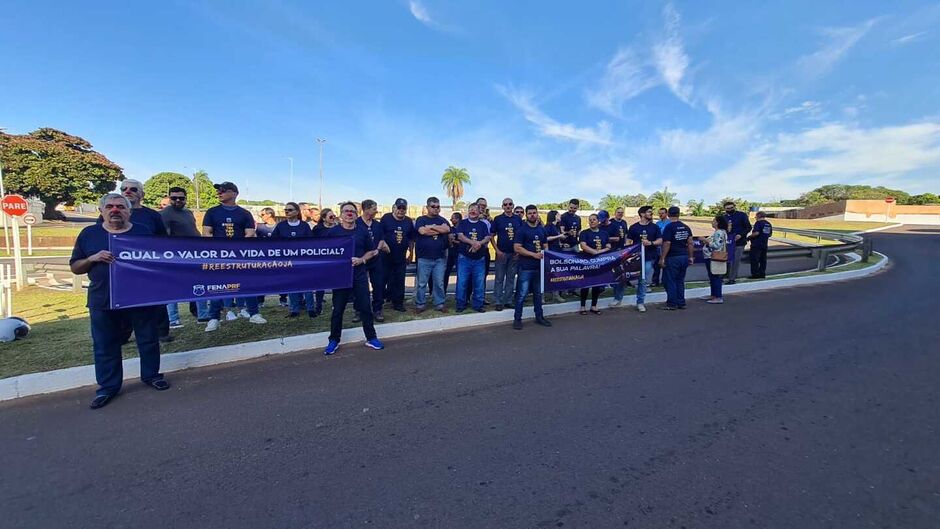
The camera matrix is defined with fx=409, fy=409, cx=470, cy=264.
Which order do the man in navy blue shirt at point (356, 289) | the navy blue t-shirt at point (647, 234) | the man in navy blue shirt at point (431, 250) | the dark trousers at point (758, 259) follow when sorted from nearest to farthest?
the man in navy blue shirt at point (356, 289)
the man in navy blue shirt at point (431, 250)
the navy blue t-shirt at point (647, 234)
the dark trousers at point (758, 259)

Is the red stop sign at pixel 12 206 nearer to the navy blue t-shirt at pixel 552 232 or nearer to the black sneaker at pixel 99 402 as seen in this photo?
the black sneaker at pixel 99 402

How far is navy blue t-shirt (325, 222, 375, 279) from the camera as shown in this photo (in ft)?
18.1

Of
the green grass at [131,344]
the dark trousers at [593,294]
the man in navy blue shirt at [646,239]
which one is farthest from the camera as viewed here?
the man in navy blue shirt at [646,239]

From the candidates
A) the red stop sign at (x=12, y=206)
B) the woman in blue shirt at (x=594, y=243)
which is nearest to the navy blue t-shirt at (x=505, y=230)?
the woman in blue shirt at (x=594, y=243)

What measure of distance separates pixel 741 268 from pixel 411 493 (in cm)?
1471

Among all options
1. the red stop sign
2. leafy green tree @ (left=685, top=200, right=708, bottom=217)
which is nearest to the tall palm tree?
leafy green tree @ (left=685, top=200, right=708, bottom=217)

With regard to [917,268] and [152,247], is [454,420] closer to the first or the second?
[152,247]

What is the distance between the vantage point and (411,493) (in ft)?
8.29

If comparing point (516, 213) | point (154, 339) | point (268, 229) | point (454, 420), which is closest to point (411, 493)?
point (454, 420)

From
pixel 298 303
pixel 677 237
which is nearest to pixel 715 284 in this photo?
pixel 677 237

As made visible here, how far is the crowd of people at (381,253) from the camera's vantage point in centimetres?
390

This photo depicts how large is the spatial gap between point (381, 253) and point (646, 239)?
206 inches

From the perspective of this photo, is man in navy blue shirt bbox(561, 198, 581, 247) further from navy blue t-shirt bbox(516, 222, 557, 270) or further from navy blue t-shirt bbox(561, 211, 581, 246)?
navy blue t-shirt bbox(516, 222, 557, 270)

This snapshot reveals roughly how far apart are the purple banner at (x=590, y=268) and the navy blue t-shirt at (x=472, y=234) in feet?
3.64
